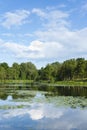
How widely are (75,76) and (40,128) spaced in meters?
102

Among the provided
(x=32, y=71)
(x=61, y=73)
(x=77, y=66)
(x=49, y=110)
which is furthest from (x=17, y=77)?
(x=49, y=110)

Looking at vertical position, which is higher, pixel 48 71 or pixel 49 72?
pixel 48 71

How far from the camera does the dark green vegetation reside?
109 meters

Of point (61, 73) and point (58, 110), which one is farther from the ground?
point (61, 73)

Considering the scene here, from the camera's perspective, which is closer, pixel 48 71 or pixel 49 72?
pixel 48 71

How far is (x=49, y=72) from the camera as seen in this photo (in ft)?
486

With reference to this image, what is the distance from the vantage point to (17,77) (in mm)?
165875

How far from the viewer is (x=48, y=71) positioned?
148125 mm

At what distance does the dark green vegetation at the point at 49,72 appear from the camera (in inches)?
4299

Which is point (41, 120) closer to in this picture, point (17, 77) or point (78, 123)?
point (78, 123)

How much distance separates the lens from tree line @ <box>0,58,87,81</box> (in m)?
109

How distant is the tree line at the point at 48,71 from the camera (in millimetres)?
109188

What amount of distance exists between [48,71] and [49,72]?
2.38 ft

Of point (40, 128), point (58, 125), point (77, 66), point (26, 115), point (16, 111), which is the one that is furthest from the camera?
point (77, 66)
